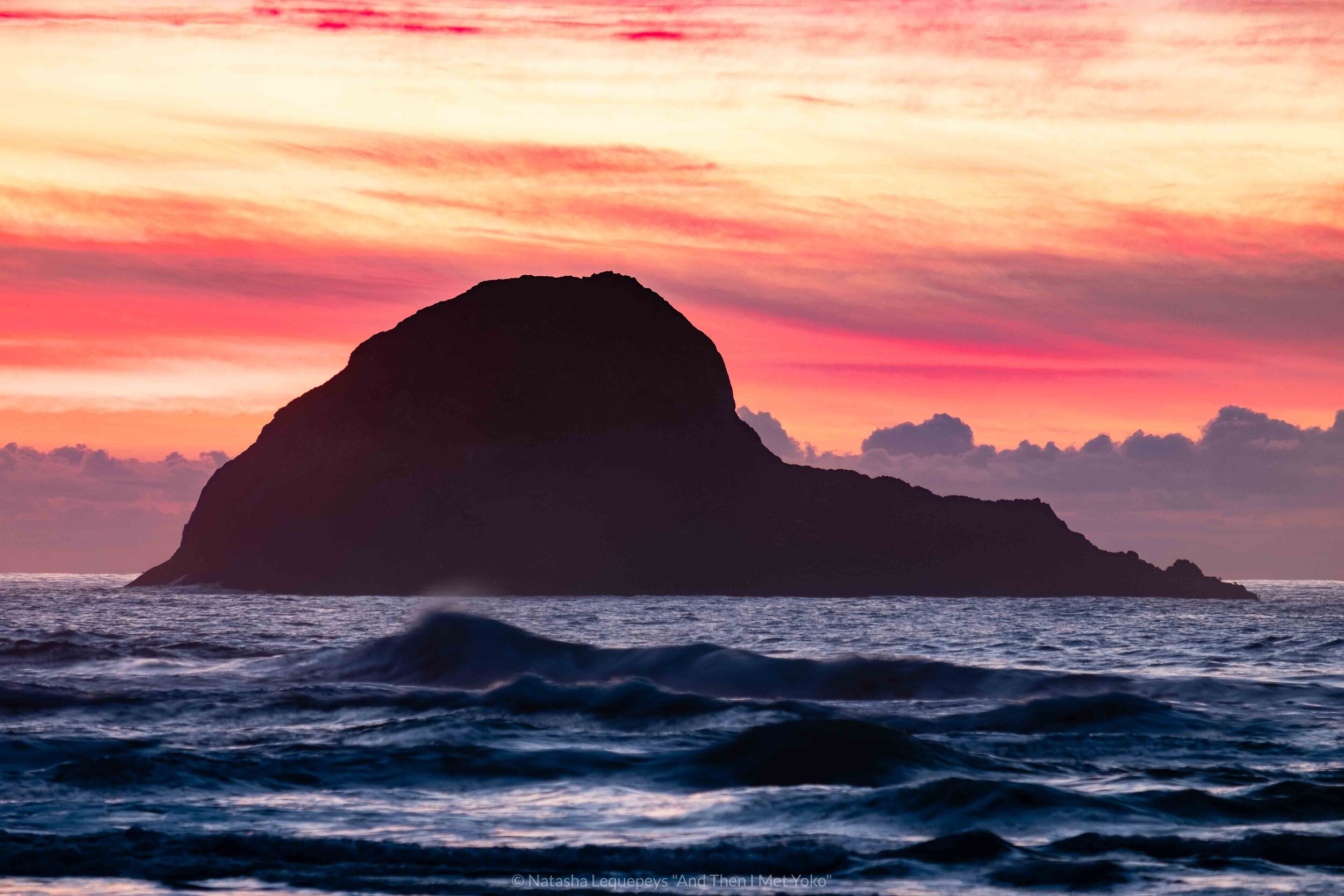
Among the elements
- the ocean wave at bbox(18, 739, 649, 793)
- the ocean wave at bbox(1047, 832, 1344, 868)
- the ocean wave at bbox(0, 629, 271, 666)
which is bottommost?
the ocean wave at bbox(0, 629, 271, 666)

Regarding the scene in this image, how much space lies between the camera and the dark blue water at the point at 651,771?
13.5 m

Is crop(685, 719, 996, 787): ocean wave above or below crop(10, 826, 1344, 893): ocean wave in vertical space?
above

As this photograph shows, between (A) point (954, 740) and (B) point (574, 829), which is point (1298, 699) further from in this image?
(B) point (574, 829)

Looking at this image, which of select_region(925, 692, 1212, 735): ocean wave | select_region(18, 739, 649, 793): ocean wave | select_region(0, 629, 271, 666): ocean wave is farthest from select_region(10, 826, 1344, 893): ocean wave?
select_region(0, 629, 271, 666): ocean wave

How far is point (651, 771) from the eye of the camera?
1973 cm

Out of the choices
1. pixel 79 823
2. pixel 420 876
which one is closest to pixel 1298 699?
pixel 420 876

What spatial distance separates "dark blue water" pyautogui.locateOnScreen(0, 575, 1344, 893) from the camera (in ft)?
44.2

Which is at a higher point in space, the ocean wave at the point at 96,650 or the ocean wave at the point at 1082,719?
the ocean wave at the point at 1082,719

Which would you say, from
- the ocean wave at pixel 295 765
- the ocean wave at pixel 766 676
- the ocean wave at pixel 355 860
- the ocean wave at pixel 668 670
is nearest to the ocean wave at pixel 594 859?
the ocean wave at pixel 355 860

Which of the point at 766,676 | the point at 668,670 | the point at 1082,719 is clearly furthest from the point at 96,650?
the point at 1082,719

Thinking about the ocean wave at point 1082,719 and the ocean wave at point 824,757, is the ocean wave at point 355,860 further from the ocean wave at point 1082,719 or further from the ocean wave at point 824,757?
the ocean wave at point 1082,719

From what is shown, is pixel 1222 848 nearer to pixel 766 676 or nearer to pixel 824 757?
pixel 824 757

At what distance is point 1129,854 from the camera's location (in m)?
14.1

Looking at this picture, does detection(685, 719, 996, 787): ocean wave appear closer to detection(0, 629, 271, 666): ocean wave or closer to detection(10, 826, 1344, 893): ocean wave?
detection(10, 826, 1344, 893): ocean wave
